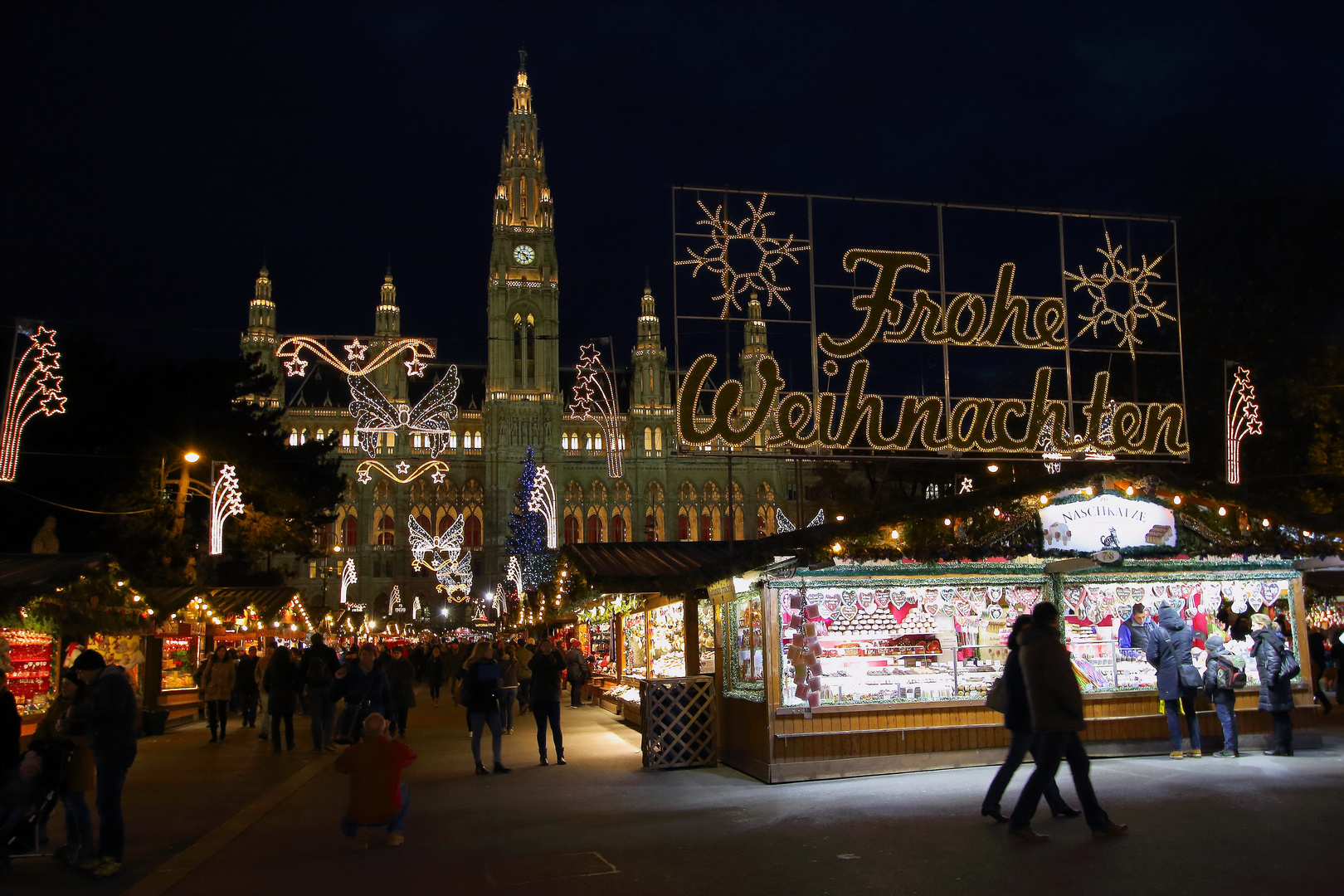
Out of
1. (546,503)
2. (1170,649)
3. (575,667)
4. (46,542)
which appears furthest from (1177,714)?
(546,503)

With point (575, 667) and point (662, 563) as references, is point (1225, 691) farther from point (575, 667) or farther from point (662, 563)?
point (575, 667)

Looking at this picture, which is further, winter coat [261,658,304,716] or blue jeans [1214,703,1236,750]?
winter coat [261,658,304,716]

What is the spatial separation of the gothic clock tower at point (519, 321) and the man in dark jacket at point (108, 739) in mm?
60549

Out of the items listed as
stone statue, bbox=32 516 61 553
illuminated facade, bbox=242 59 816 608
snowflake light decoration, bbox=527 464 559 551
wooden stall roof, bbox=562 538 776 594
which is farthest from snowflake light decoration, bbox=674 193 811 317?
illuminated facade, bbox=242 59 816 608

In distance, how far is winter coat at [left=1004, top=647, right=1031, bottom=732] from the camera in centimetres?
674

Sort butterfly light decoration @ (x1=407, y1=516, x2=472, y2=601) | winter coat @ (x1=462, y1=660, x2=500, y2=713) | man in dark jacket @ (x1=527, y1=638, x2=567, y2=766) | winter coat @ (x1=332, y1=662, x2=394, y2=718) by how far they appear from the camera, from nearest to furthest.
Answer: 1. winter coat @ (x1=462, y1=660, x2=500, y2=713)
2. man in dark jacket @ (x1=527, y1=638, x2=567, y2=766)
3. winter coat @ (x1=332, y1=662, x2=394, y2=718)
4. butterfly light decoration @ (x1=407, y1=516, x2=472, y2=601)

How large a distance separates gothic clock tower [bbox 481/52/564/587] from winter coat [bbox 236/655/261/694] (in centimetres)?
4823

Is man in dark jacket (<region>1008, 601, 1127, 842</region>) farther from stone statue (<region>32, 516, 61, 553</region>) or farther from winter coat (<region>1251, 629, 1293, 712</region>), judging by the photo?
stone statue (<region>32, 516, 61, 553</region>)

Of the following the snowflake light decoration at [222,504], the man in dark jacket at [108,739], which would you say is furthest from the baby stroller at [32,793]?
the snowflake light decoration at [222,504]

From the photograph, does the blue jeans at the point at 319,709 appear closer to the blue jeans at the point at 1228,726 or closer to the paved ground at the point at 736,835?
the paved ground at the point at 736,835

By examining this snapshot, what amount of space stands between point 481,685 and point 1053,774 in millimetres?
6366

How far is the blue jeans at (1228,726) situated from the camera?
32.3 ft

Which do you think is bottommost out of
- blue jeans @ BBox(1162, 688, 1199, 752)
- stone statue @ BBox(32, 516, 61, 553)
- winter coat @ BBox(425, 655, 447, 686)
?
winter coat @ BBox(425, 655, 447, 686)

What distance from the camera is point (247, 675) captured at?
1831 centimetres
